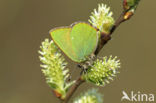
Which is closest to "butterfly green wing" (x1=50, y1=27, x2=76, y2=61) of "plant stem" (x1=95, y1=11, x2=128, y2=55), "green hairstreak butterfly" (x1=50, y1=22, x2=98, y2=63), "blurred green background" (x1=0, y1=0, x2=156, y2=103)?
"green hairstreak butterfly" (x1=50, y1=22, x2=98, y2=63)

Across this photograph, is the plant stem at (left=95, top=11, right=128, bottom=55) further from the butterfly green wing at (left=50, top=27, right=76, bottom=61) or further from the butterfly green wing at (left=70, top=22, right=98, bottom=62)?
the butterfly green wing at (left=50, top=27, right=76, bottom=61)

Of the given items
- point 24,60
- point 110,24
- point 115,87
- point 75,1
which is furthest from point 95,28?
point 75,1

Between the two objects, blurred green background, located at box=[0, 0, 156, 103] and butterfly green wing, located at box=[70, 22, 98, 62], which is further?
blurred green background, located at box=[0, 0, 156, 103]

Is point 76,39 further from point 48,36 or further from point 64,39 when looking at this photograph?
point 48,36

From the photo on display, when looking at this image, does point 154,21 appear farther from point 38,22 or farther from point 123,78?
point 38,22

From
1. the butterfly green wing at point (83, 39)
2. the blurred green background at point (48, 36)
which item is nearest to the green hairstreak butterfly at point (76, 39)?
the butterfly green wing at point (83, 39)

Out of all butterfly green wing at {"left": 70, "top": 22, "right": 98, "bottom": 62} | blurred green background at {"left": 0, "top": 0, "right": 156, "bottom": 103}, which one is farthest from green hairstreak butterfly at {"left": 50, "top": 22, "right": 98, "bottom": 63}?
blurred green background at {"left": 0, "top": 0, "right": 156, "bottom": 103}

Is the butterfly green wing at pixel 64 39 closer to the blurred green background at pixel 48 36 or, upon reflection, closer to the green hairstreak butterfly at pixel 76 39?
the green hairstreak butterfly at pixel 76 39
